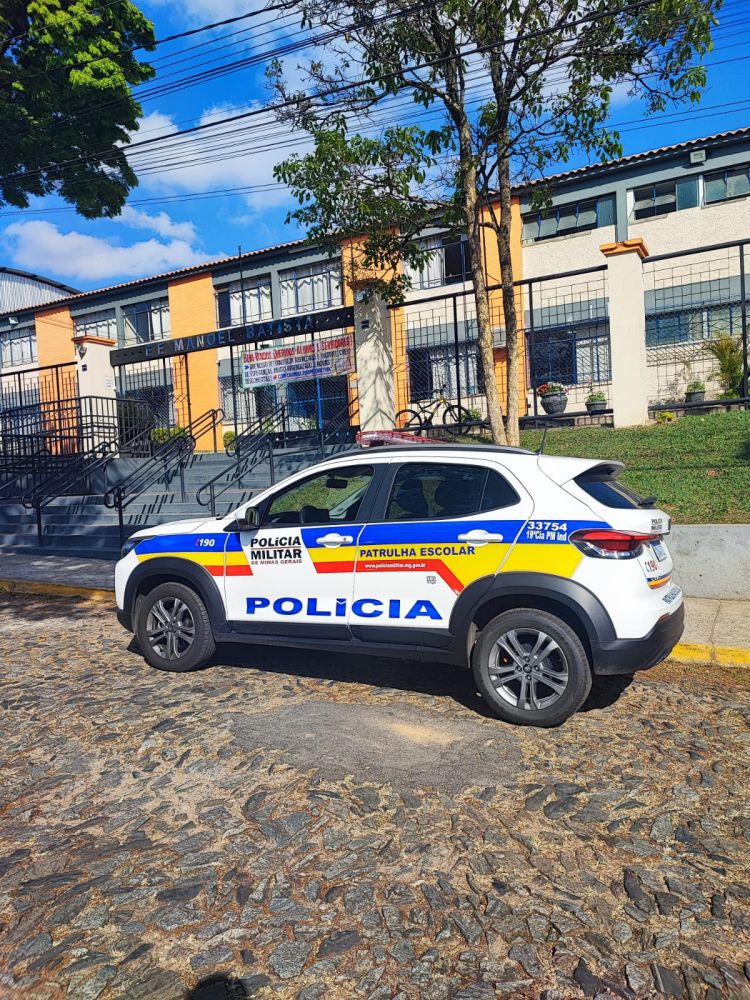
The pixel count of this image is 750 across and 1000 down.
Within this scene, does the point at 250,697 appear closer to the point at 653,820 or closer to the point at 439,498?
the point at 439,498

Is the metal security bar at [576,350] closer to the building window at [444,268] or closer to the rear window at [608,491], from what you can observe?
the building window at [444,268]

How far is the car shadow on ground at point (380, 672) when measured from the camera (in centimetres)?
503

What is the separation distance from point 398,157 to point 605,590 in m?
8.64

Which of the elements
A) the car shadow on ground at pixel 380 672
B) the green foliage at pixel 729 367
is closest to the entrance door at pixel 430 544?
the car shadow on ground at pixel 380 672

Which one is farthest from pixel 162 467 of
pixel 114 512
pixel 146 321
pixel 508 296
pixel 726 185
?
pixel 146 321

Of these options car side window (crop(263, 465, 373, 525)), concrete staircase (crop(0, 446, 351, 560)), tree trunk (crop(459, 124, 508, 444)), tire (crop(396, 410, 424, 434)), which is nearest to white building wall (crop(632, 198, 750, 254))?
tire (crop(396, 410, 424, 434))

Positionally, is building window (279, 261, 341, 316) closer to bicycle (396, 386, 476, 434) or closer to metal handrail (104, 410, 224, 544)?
metal handrail (104, 410, 224, 544)

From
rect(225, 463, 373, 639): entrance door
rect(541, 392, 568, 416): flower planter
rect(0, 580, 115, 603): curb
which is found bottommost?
rect(0, 580, 115, 603): curb

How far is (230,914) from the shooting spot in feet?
8.67

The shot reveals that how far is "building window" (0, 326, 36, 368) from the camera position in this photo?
38.7 metres

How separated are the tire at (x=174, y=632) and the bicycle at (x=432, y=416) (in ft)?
24.0

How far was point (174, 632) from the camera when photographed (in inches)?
227

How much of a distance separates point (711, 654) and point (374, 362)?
8.44 metres

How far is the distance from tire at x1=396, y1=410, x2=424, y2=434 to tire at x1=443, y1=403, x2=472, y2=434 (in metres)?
0.48
